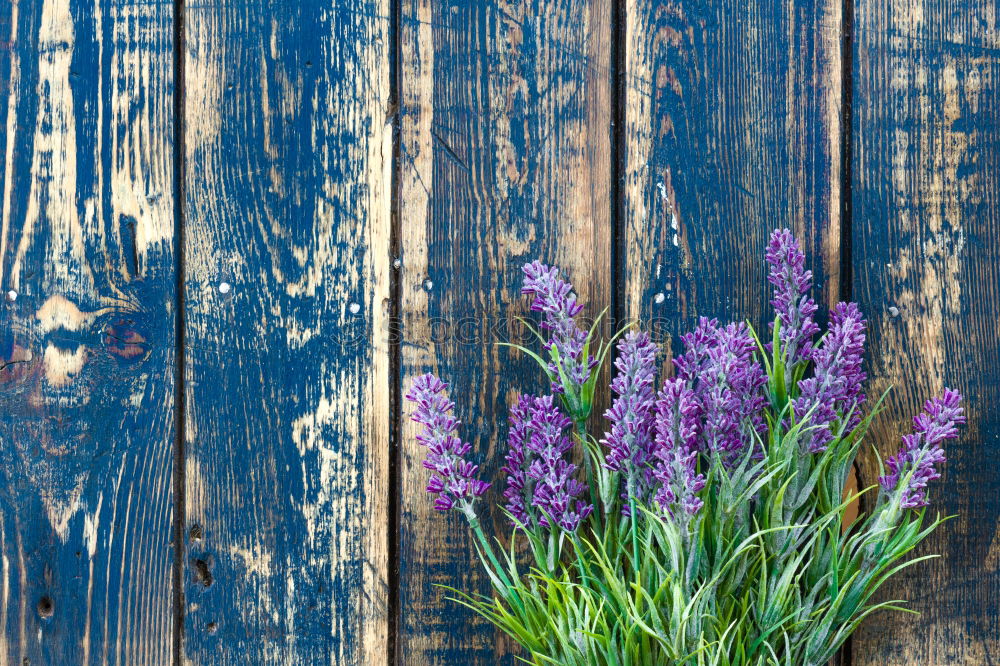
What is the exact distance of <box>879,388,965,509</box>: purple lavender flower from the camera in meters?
0.71

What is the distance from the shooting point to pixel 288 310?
855 millimetres

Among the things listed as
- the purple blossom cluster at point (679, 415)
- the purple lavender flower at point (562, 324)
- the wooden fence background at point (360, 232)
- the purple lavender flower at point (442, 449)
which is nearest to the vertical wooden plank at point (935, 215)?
the wooden fence background at point (360, 232)

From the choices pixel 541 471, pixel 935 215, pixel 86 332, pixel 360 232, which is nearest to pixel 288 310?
pixel 360 232

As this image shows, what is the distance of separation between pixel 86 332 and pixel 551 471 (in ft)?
1.75

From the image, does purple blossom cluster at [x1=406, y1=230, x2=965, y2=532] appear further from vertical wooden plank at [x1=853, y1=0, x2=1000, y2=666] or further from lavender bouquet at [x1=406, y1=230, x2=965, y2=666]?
vertical wooden plank at [x1=853, y1=0, x2=1000, y2=666]

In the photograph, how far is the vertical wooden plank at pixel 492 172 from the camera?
0.85m

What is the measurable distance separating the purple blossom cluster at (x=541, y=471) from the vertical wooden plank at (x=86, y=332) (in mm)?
386

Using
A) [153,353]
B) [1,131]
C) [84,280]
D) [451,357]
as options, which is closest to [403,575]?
[451,357]

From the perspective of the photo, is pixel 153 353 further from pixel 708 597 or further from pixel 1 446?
pixel 708 597

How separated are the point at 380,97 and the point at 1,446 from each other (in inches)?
22.1

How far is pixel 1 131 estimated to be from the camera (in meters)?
0.85

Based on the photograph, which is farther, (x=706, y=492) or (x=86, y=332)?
(x=86, y=332)

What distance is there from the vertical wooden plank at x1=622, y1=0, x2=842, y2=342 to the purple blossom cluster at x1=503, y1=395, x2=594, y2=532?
18 cm

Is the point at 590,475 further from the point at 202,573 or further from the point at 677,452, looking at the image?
the point at 202,573
